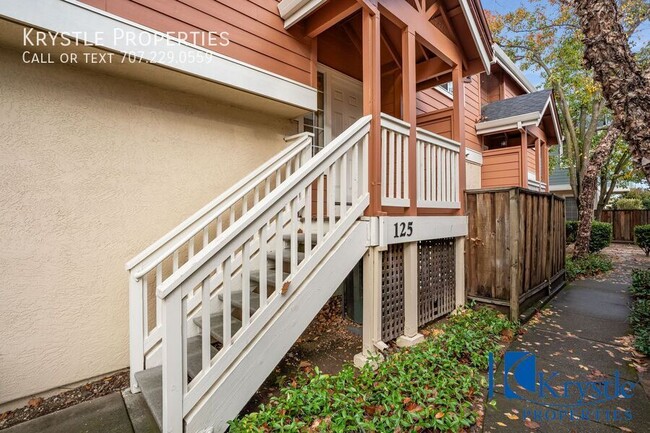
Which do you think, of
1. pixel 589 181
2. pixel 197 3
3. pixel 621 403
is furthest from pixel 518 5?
pixel 621 403

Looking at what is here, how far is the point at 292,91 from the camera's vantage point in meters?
3.79

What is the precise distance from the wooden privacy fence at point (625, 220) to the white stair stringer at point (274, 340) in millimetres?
18307

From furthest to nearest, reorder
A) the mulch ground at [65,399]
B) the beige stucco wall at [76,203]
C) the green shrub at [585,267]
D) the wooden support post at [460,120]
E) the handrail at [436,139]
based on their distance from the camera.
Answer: the green shrub at [585,267] → the wooden support post at [460,120] → the handrail at [436,139] → the beige stucco wall at [76,203] → the mulch ground at [65,399]

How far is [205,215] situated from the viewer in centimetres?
336

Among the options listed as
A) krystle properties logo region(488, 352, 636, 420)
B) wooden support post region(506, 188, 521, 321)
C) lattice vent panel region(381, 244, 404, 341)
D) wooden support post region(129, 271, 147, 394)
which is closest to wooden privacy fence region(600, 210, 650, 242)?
wooden support post region(506, 188, 521, 321)

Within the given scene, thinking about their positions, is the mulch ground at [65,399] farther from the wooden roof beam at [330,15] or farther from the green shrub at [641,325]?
the green shrub at [641,325]

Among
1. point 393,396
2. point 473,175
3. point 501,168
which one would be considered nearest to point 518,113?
point 501,168

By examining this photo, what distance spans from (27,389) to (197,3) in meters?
4.02

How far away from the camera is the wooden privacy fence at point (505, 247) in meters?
4.12

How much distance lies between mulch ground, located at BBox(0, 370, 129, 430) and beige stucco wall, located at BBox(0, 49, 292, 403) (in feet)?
0.31

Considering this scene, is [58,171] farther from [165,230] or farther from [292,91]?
[292,91]

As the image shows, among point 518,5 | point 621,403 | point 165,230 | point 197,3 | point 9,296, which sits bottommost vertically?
point 621,403

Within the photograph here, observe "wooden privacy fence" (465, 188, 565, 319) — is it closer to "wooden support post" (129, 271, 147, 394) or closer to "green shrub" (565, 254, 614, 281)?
"green shrub" (565, 254, 614, 281)

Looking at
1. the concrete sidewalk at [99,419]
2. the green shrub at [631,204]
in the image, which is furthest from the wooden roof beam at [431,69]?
the green shrub at [631,204]
